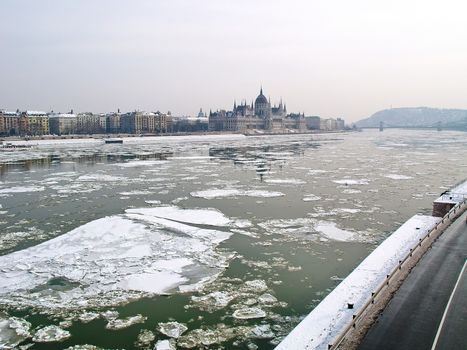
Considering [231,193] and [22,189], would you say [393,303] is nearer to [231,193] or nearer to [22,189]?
[231,193]

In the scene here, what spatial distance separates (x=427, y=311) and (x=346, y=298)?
232 centimetres

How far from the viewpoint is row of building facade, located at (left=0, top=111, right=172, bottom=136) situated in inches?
5325

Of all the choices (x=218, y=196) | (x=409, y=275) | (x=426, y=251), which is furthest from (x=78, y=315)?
(x=218, y=196)

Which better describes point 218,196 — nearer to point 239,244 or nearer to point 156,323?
A: point 239,244

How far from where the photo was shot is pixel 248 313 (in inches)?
489

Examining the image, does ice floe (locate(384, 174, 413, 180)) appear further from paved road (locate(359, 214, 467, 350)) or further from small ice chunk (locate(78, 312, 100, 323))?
small ice chunk (locate(78, 312, 100, 323))

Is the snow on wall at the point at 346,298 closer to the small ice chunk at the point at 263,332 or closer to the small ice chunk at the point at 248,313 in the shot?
the small ice chunk at the point at 263,332

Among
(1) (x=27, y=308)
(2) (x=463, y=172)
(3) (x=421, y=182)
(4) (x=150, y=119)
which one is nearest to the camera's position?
(1) (x=27, y=308)

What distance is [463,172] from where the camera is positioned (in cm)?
4609

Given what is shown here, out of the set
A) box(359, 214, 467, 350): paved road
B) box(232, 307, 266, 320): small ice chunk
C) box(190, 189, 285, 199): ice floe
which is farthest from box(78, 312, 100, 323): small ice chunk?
box(190, 189, 285, 199): ice floe

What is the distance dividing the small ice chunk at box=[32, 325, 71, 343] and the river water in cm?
4

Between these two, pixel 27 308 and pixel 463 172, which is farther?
pixel 463 172

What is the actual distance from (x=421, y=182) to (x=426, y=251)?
941 inches

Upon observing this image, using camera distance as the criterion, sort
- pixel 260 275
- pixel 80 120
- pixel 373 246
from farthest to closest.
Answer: pixel 80 120 < pixel 373 246 < pixel 260 275
